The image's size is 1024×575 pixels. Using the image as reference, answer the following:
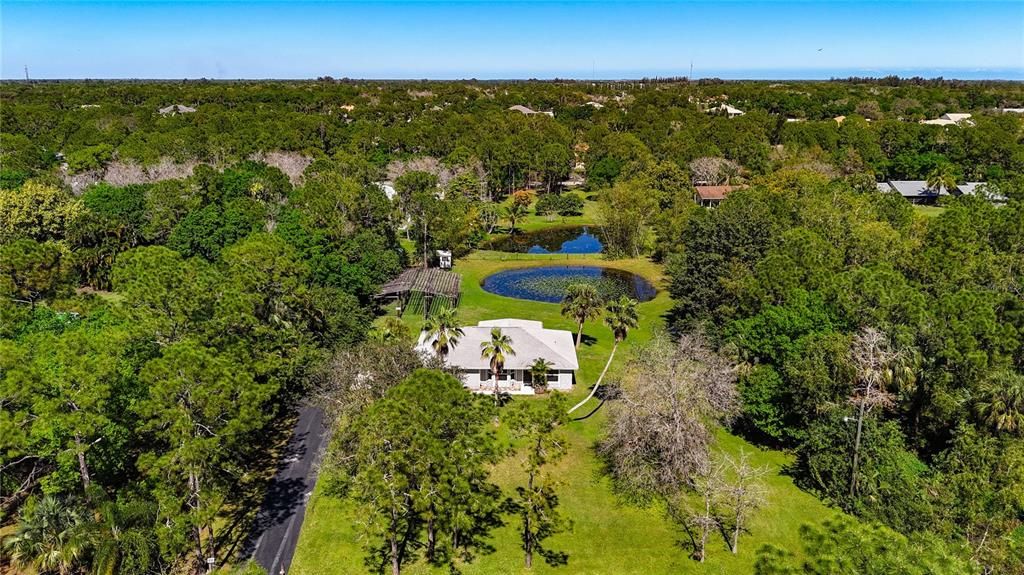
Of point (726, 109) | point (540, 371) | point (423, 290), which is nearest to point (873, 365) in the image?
point (540, 371)

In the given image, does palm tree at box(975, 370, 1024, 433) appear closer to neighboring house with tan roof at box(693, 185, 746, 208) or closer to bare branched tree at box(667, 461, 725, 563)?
bare branched tree at box(667, 461, 725, 563)

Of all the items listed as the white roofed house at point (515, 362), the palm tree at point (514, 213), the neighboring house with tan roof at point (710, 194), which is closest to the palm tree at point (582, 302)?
the white roofed house at point (515, 362)

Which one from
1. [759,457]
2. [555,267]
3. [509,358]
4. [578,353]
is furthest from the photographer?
[555,267]

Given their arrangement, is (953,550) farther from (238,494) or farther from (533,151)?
(533,151)

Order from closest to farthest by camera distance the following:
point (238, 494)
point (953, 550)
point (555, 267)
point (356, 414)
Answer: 1. point (953, 550)
2. point (356, 414)
3. point (238, 494)
4. point (555, 267)

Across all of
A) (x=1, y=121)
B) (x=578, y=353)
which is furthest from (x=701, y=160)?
(x=1, y=121)
